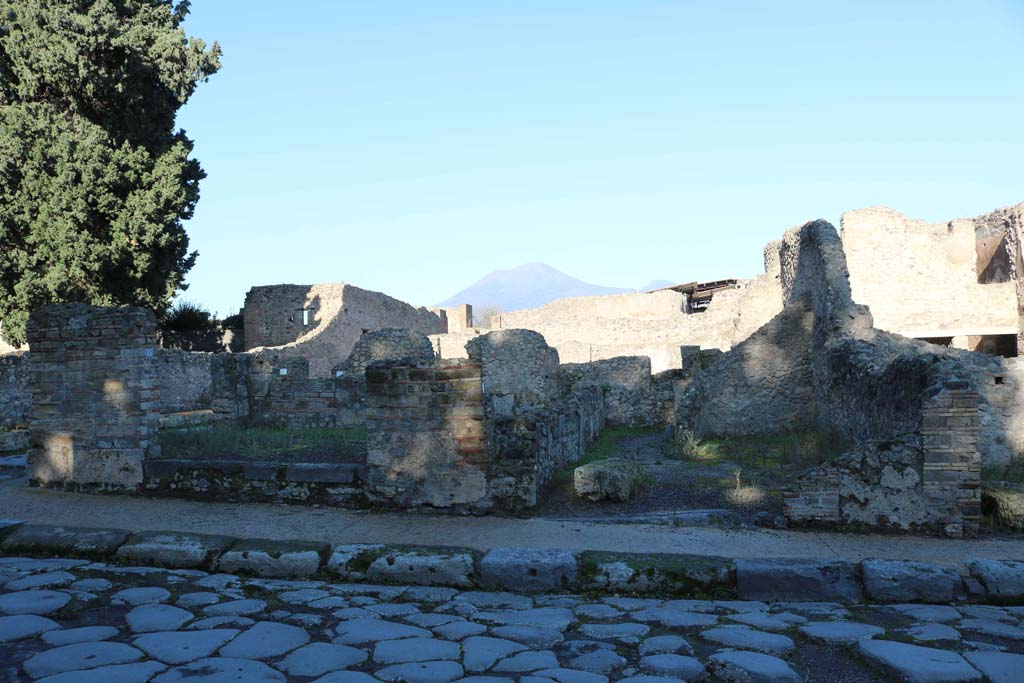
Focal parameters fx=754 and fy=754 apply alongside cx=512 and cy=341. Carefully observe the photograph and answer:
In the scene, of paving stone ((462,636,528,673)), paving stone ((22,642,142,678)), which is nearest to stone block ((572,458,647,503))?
paving stone ((462,636,528,673))

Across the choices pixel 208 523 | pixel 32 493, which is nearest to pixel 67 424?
pixel 32 493

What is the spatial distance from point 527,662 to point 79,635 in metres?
1.97

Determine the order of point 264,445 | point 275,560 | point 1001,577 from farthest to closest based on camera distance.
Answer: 1. point 264,445
2. point 275,560
3. point 1001,577

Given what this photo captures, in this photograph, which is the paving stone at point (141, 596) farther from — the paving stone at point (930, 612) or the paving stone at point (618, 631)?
the paving stone at point (930, 612)

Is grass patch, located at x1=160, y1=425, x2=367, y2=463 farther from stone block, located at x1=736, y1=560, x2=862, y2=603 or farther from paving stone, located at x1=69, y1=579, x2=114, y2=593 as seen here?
stone block, located at x1=736, y1=560, x2=862, y2=603

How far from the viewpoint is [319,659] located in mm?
3074

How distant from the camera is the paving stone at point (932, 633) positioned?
3.29 meters

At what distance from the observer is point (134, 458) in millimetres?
6250

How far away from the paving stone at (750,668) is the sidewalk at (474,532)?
4.61 feet

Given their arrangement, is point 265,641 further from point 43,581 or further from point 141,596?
point 43,581

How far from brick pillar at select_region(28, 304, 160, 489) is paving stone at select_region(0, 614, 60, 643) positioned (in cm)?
288

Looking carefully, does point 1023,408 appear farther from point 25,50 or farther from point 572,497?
point 25,50

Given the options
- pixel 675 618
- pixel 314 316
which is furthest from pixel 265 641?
pixel 314 316

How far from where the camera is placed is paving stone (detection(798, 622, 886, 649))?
330 centimetres
